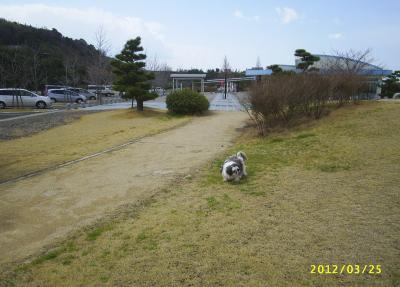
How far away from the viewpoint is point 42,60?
131 ft

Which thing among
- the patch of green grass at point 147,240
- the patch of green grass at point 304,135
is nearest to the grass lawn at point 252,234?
the patch of green grass at point 147,240

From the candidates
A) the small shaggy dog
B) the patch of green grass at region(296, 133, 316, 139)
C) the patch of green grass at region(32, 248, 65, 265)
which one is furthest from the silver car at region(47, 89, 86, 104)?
the patch of green grass at region(32, 248, 65, 265)

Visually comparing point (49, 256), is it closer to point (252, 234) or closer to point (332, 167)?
point (252, 234)

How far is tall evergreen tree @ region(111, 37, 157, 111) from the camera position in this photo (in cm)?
1620

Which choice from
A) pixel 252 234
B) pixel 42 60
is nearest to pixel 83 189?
pixel 252 234

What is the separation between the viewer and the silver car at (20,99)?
2156 cm

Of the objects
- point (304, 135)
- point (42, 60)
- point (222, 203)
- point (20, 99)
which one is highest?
point (42, 60)

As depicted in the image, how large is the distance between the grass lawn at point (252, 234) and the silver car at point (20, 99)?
19952 millimetres

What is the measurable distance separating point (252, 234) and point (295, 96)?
297 inches

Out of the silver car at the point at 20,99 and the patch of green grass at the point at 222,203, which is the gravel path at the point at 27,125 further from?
the patch of green grass at the point at 222,203

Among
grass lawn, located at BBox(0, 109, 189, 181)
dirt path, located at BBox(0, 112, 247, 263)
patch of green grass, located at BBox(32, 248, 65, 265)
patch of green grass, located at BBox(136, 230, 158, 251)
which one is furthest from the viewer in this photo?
grass lawn, located at BBox(0, 109, 189, 181)

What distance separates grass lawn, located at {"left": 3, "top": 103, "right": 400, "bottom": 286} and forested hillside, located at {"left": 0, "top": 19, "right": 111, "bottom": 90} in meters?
29.0

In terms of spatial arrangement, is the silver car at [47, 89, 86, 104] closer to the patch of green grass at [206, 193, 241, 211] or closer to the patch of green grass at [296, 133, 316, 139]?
the patch of green grass at [296, 133, 316, 139]

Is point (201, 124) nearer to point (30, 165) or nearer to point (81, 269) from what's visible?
point (30, 165)
